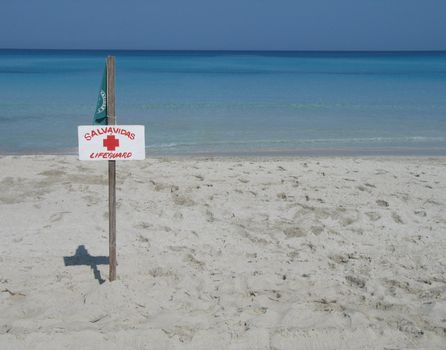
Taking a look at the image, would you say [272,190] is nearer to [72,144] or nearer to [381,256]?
[381,256]

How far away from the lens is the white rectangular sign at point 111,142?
4.03m

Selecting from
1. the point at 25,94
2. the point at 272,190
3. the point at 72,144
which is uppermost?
the point at 25,94

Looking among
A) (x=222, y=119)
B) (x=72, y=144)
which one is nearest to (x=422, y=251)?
(x=72, y=144)

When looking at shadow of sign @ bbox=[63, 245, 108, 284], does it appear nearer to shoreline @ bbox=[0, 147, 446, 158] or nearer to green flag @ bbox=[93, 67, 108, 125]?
green flag @ bbox=[93, 67, 108, 125]

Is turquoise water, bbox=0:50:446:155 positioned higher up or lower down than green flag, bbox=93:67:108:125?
higher up

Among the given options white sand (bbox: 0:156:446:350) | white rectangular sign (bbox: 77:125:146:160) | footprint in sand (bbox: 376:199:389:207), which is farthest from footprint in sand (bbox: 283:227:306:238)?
white rectangular sign (bbox: 77:125:146:160)

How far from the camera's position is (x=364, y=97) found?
76.6 ft

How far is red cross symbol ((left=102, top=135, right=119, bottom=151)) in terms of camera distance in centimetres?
407

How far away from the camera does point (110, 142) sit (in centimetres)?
407

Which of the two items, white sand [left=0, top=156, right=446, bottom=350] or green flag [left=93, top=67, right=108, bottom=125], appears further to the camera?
green flag [left=93, top=67, right=108, bottom=125]

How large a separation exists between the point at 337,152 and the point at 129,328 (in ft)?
29.3

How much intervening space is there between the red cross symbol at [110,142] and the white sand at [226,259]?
118cm

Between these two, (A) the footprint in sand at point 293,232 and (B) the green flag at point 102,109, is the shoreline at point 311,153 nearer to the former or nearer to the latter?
(A) the footprint in sand at point 293,232

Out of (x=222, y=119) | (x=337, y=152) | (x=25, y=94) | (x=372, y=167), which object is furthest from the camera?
(x=25, y=94)
